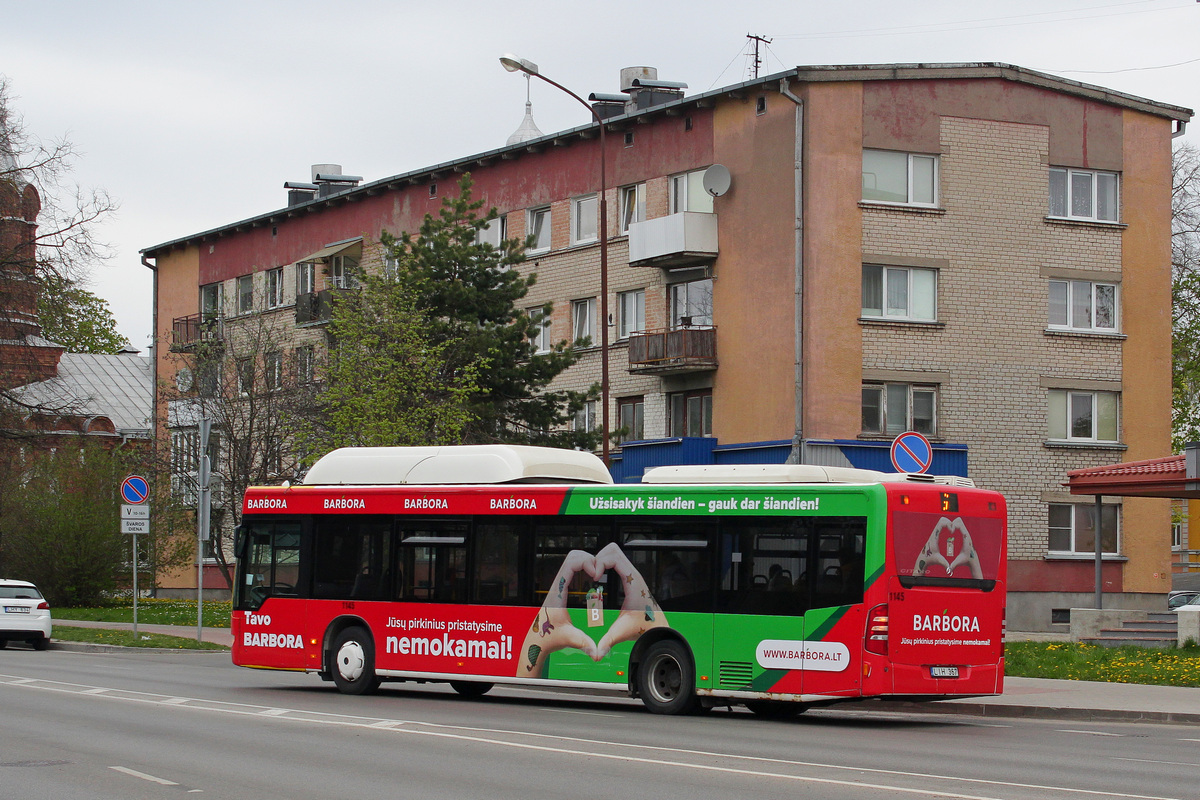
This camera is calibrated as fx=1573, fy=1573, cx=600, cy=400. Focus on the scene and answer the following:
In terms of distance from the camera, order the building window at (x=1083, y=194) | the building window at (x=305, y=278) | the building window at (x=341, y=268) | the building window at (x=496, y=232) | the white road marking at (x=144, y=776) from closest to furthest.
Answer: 1. the white road marking at (x=144, y=776)
2. the building window at (x=1083, y=194)
3. the building window at (x=496, y=232)
4. the building window at (x=341, y=268)
5. the building window at (x=305, y=278)

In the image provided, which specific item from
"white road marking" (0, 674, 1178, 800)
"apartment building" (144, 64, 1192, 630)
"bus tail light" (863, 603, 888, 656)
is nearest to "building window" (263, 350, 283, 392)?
"apartment building" (144, 64, 1192, 630)

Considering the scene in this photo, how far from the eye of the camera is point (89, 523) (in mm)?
48594

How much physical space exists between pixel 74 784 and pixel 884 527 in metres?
8.78

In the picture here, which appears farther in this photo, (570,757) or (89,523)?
(89,523)

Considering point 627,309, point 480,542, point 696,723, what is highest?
point 627,309

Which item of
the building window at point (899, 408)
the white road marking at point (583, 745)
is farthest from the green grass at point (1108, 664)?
the building window at point (899, 408)

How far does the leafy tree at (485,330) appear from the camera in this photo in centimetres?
3688

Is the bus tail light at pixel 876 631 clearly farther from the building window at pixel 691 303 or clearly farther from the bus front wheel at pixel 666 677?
the building window at pixel 691 303

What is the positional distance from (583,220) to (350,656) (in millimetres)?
27179

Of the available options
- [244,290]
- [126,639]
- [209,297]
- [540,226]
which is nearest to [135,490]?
[126,639]

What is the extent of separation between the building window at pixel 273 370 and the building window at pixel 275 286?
51.7 ft

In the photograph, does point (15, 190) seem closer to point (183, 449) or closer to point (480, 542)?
point (183, 449)

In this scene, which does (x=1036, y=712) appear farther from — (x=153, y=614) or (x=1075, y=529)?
(x=153, y=614)

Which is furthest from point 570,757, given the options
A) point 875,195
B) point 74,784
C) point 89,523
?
point 89,523
